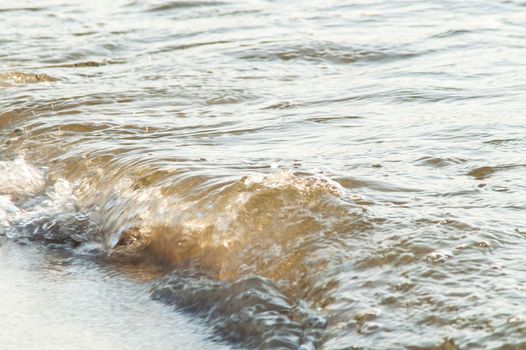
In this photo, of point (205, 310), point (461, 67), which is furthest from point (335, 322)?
point (461, 67)

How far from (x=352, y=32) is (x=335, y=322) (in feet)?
18.4

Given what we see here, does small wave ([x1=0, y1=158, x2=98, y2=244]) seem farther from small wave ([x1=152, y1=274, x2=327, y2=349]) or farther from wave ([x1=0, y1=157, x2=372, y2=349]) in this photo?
small wave ([x1=152, y1=274, x2=327, y2=349])

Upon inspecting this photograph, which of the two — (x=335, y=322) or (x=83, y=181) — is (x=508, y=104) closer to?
(x=83, y=181)

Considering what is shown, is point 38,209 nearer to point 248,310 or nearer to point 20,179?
point 20,179

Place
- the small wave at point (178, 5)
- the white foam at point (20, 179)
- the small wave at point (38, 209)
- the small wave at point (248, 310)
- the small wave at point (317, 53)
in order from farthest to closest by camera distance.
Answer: the small wave at point (178, 5)
the small wave at point (317, 53)
the white foam at point (20, 179)
the small wave at point (38, 209)
the small wave at point (248, 310)

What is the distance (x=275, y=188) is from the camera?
4582mm

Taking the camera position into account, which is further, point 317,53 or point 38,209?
point 317,53

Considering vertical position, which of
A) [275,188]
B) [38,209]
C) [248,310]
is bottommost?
[38,209]

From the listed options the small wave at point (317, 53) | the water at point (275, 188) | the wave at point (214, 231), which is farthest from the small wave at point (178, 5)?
the wave at point (214, 231)

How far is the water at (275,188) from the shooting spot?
3.74 meters

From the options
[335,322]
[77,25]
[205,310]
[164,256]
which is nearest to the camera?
[335,322]

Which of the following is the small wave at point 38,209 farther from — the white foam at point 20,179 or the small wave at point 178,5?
the small wave at point 178,5

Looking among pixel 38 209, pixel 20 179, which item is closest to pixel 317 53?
pixel 20 179

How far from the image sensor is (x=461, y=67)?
24.5ft
